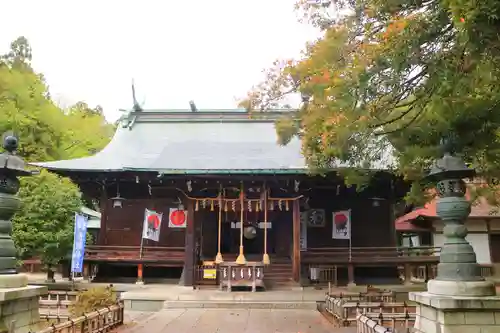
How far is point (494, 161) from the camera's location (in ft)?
24.8

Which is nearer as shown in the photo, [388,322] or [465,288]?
[465,288]

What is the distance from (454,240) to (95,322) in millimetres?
6687

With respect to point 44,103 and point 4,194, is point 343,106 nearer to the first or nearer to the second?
point 4,194

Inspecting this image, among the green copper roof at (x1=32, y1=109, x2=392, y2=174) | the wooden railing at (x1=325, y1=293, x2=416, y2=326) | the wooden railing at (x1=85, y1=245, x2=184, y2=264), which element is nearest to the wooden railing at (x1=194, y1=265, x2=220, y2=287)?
the wooden railing at (x1=85, y1=245, x2=184, y2=264)

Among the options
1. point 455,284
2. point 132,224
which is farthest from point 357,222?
point 455,284

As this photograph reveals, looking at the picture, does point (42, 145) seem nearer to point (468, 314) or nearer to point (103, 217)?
point (103, 217)

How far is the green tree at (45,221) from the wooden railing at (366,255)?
30.0ft

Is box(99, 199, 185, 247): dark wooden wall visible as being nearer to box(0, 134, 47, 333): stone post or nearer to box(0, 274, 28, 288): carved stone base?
box(0, 134, 47, 333): stone post

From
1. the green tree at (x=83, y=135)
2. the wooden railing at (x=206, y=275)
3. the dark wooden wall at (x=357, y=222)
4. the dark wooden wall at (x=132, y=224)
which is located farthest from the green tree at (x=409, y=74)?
the green tree at (x=83, y=135)

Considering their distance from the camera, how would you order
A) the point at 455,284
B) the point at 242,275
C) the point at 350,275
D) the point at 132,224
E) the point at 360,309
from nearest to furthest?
the point at 455,284
the point at 360,309
the point at 242,275
the point at 350,275
the point at 132,224

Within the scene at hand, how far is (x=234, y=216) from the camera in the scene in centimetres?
1867

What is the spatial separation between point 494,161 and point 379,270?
1139cm

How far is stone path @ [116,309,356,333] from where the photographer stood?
9336mm

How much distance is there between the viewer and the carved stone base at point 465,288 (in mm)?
5531
